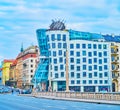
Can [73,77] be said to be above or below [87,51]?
below

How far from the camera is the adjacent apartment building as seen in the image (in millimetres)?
114062

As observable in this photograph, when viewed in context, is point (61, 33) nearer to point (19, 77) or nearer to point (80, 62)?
point (80, 62)

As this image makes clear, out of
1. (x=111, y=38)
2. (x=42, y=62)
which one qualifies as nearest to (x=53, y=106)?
(x=42, y=62)

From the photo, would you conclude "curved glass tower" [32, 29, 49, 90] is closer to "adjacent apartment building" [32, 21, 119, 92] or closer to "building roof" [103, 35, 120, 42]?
"adjacent apartment building" [32, 21, 119, 92]

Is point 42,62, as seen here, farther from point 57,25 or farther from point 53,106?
point 53,106

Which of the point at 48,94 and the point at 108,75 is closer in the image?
the point at 48,94

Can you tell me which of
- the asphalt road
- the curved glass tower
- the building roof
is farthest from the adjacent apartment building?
the asphalt road

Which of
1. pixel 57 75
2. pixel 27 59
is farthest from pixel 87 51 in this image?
pixel 27 59

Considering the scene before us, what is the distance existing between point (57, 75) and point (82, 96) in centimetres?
5131

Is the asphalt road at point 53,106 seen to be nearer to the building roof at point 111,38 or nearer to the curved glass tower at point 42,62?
the curved glass tower at point 42,62

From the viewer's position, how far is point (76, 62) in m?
115

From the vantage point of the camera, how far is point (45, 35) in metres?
120

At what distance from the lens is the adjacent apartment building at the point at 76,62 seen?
114m

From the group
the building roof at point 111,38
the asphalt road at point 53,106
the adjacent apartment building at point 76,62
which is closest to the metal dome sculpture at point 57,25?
the adjacent apartment building at point 76,62
